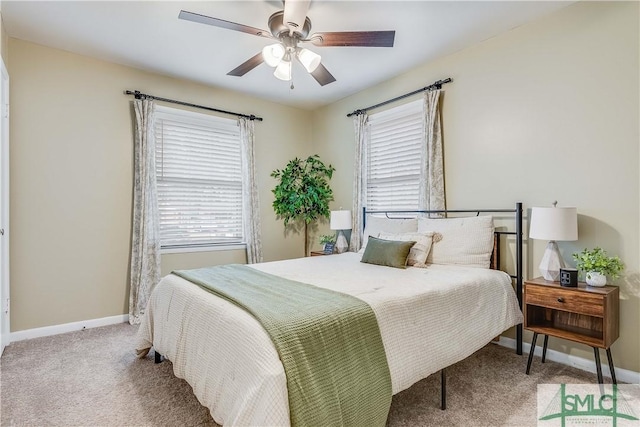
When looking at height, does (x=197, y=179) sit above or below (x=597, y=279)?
above

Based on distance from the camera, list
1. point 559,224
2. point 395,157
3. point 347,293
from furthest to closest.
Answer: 1. point 395,157
2. point 559,224
3. point 347,293

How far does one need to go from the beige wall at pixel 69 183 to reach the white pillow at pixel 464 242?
9.61 feet

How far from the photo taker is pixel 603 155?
235 centimetres

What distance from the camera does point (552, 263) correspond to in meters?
2.38

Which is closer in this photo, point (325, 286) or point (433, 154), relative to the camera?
point (325, 286)

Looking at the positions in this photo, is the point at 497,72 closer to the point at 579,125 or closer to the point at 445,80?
the point at 445,80

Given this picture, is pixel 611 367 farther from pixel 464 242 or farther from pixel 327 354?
pixel 327 354

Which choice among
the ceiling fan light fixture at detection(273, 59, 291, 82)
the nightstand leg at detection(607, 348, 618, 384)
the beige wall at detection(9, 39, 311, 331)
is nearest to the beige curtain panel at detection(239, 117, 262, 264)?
the beige wall at detection(9, 39, 311, 331)

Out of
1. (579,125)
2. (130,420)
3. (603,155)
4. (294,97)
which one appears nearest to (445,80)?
(579,125)

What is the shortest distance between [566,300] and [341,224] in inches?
94.5

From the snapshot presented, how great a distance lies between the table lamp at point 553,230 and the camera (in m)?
2.26

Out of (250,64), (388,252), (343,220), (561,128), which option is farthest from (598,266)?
(250,64)

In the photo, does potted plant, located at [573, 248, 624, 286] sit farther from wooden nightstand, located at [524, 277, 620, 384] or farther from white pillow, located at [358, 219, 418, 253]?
white pillow, located at [358, 219, 418, 253]

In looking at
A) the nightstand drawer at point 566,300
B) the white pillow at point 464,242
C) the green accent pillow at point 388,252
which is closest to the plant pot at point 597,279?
the nightstand drawer at point 566,300
